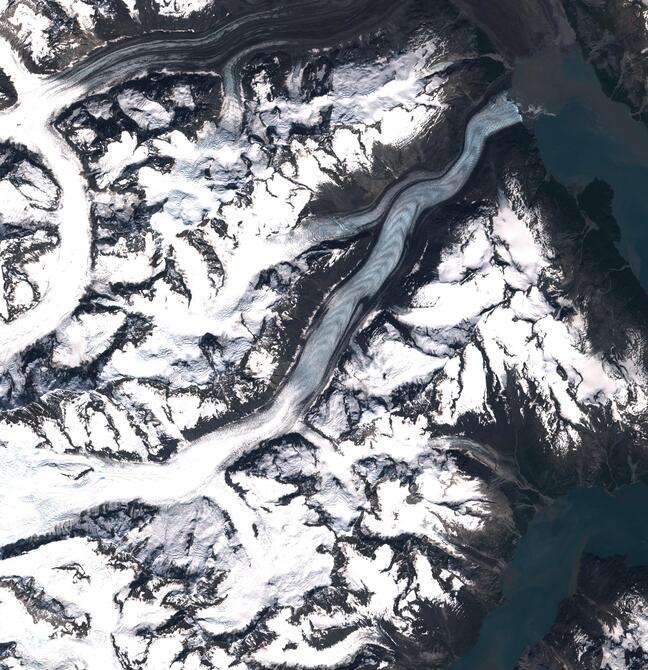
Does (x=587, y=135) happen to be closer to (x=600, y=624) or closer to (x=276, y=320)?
(x=276, y=320)

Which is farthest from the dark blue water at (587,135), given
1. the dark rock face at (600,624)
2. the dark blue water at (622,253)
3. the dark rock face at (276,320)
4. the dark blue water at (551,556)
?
the dark rock face at (600,624)

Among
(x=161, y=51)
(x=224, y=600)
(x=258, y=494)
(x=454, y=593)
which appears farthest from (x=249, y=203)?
(x=454, y=593)

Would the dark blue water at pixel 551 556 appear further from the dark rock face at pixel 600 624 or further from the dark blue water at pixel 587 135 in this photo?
the dark blue water at pixel 587 135

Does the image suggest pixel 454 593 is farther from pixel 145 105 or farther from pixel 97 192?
pixel 145 105

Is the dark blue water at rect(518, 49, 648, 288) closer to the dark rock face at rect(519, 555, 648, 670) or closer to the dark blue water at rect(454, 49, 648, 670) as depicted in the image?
the dark blue water at rect(454, 49, 648, 670)

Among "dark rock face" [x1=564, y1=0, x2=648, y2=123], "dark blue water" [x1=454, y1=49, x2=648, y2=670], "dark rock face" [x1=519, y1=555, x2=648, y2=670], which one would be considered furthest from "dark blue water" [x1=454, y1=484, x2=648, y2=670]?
"dark rock face" [x1=564, y1=0, x2=648, y2=123]
